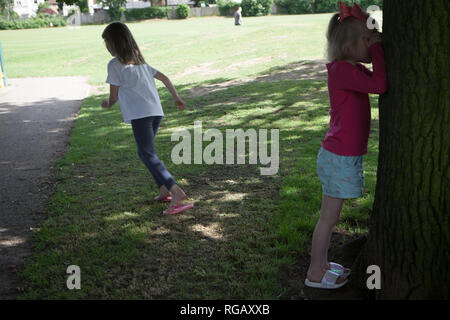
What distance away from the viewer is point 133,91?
414 cm

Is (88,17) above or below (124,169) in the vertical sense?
above

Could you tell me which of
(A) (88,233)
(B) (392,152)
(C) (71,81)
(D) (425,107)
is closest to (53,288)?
(A) (88,233)

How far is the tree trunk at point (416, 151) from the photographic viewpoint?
7.21 ft

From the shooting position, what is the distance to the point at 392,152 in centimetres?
242

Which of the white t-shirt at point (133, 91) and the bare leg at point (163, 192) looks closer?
the white t-shirt at point (133, 91)

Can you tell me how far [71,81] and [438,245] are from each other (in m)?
15.4

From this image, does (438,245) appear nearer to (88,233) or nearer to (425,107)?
(425,107)

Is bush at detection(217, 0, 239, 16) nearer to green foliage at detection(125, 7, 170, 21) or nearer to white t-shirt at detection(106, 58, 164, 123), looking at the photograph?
green foliage at detection(125, 7, 170, 21)

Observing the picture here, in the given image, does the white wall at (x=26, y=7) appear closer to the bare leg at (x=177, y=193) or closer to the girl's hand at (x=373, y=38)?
the bare leg at (x=177, y=193)

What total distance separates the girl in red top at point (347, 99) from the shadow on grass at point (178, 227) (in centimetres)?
81

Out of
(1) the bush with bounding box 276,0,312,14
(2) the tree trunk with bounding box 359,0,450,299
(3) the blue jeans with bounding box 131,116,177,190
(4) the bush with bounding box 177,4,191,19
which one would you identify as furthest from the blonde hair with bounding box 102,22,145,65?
(4) the bush with bounding box 177,4,191,19

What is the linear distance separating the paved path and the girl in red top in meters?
2.34
